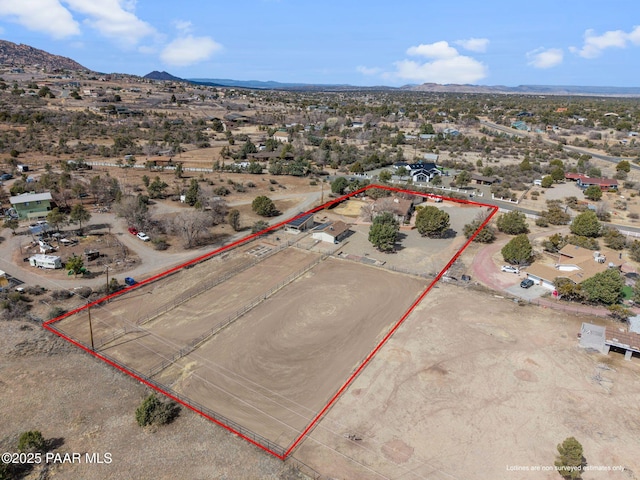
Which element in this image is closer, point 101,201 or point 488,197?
point 101,201

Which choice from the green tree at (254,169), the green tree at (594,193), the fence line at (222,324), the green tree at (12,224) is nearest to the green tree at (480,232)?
the fence line at (222,324)

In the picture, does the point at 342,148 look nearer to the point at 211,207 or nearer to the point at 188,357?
the point at 211,207

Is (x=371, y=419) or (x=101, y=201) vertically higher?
(x=101, y=201)

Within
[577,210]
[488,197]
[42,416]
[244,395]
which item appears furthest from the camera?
[488,197]

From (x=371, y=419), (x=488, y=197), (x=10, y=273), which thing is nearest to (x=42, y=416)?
(x=371, y=419)

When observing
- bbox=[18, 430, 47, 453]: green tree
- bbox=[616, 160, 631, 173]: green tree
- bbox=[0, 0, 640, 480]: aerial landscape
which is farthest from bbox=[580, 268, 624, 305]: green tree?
bbox=[616, 160, 631, 173]: green tree

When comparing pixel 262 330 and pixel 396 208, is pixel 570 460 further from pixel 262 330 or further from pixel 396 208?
pixel 396 208
